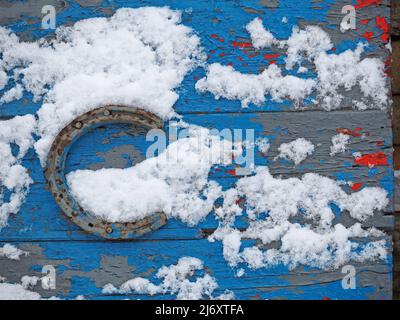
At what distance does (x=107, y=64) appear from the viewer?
143 cm

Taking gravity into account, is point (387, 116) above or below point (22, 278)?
above

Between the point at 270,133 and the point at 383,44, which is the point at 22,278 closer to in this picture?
the point at 270,133

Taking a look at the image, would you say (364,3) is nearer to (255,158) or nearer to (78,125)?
(255,158)

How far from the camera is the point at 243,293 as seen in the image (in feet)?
4.79

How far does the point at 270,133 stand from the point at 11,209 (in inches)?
31.3

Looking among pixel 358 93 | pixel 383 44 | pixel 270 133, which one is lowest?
pixel 270 133

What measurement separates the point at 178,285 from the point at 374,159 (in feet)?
2.25

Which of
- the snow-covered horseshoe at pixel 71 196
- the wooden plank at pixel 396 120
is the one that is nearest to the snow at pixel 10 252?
the snow-covered horseshoe at pixel 71 196

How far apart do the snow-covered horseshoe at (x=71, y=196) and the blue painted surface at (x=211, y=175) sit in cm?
3

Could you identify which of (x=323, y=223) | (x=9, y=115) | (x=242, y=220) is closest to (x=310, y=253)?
(x=323, y=223)

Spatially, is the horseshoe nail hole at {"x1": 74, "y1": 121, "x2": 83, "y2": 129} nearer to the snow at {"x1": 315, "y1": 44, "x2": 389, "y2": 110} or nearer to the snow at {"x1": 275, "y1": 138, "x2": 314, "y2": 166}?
the snow at {"x1": 275, "y1": 138, "x2": 314, "y2": 166}

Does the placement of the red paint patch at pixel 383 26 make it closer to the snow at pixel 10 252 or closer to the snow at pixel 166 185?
the snow at pixel 166 185

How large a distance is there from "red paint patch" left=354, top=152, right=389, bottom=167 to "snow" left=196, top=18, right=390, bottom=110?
0.46 feet

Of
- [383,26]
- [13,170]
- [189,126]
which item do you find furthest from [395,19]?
[13,170]
